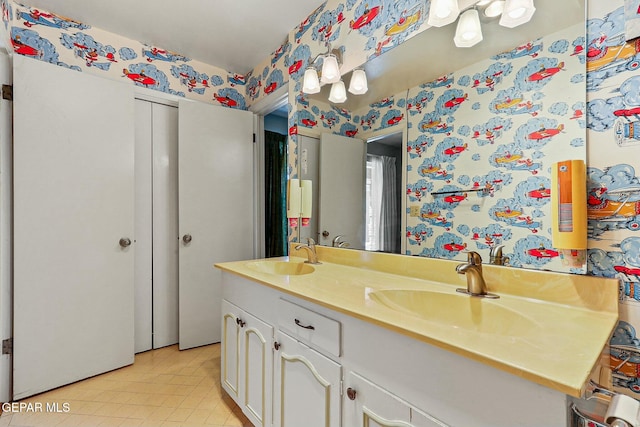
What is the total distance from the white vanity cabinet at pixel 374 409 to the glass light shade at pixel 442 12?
1.37 meters

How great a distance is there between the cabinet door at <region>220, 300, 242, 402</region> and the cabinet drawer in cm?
41

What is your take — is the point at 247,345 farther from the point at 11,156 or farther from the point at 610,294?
the point at 11,156

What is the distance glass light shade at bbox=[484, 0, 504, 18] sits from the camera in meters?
1.07

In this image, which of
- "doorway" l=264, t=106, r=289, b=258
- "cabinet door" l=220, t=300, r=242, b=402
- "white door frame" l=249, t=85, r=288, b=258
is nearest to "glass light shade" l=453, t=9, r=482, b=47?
"cabinet door" l=220, t=300, r=242, b=402

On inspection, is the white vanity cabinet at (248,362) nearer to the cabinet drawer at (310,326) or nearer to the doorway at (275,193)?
the cabinet drawer at (310,326)

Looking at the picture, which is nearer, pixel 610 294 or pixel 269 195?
pixel 610 294

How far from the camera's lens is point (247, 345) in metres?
1.37

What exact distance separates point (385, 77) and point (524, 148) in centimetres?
76

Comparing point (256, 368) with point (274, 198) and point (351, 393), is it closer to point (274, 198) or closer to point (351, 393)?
point (351, 393)

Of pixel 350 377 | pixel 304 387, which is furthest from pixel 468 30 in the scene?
pixel 304 387

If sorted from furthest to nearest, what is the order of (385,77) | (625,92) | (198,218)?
(198,218) → (385,77) → (625,92)

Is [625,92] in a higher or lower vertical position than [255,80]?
lower

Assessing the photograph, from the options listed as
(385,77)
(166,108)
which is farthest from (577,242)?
(166,108)

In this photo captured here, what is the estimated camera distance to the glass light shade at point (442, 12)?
117cm
